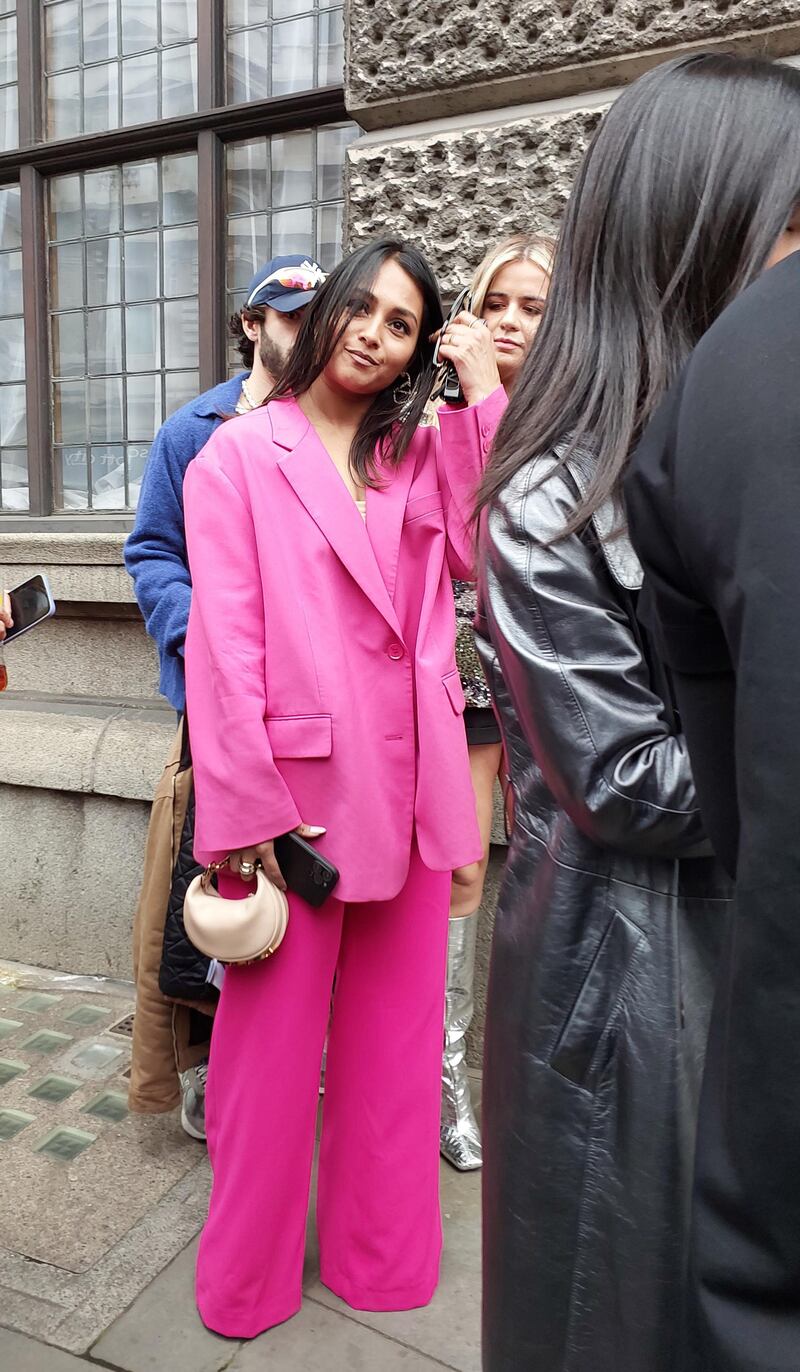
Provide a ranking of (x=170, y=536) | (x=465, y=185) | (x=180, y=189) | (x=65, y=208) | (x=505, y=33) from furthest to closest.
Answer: (x=65, y=208)
(x=180, y=189)
(x=465, y=185)
(x=505, y=33)
(x=170, y=536)

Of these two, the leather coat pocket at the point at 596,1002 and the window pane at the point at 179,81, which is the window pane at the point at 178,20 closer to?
the window pane at the point at 179,81

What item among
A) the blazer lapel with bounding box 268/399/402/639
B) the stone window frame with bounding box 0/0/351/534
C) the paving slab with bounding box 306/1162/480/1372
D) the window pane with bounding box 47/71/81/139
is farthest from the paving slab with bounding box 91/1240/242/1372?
the window pane with bounding box 47/71/81/139

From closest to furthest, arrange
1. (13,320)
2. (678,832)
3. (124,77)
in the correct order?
(678,832)
(124,77)
(13,320)

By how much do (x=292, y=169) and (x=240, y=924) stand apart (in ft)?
10.0

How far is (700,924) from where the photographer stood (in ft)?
3.59

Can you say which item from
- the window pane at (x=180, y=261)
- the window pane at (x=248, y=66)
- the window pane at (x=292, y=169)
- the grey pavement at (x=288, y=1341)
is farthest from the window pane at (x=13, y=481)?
the grey pavement at (x=288, y=1341)

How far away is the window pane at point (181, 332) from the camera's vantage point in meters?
4.08

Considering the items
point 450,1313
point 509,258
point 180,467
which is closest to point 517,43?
point 509,258

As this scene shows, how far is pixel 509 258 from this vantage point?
2.36 m

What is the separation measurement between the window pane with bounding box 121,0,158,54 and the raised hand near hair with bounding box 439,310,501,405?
2.87 m

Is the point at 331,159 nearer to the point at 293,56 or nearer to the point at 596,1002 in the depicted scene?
the point at 293,56

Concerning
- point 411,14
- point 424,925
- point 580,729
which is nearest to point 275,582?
point 424,925

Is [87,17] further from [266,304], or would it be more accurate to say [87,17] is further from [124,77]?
[266,304]

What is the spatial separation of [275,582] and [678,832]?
1023 mm
